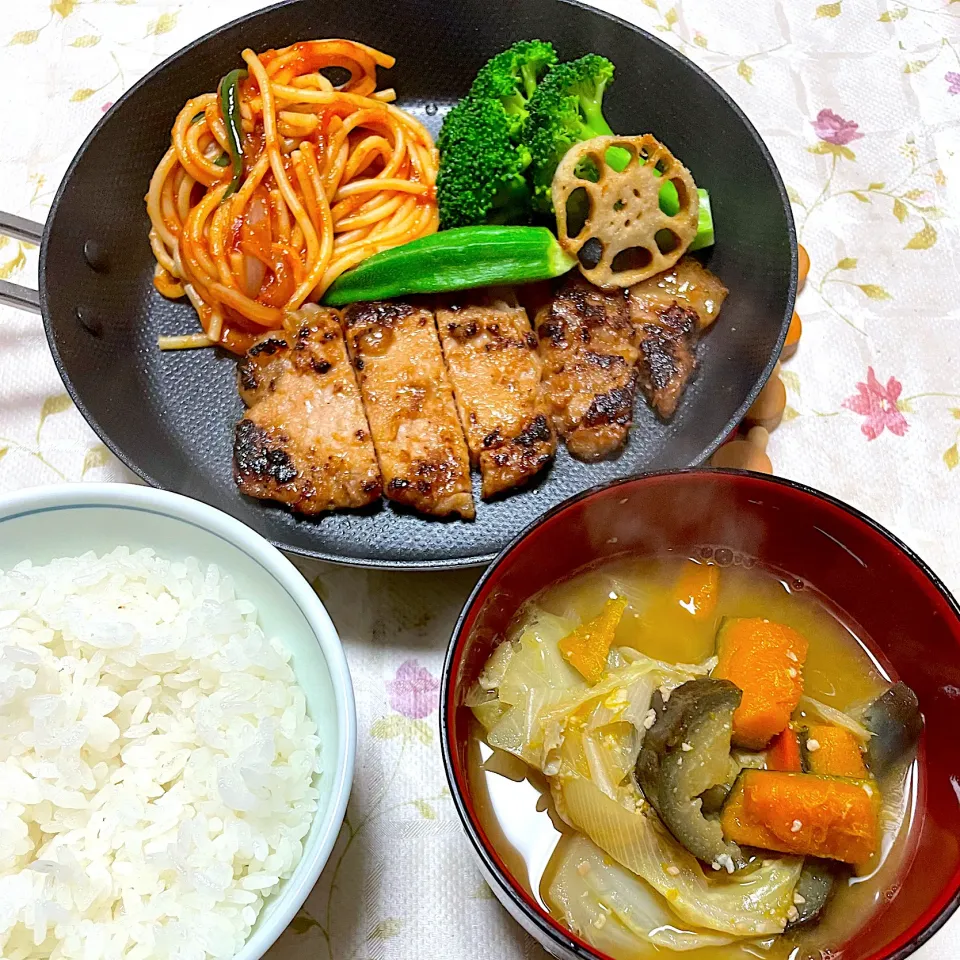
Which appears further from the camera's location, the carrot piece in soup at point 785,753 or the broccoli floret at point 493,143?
the broccoli floret at point 493,143

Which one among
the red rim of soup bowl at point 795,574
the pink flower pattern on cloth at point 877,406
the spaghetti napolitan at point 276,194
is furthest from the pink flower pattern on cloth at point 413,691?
the pink flower pattern on cloth at point 877,406

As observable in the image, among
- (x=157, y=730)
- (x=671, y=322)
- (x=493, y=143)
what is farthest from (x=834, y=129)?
(x=157, y=730)

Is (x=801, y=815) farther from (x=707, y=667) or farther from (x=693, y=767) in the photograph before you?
(x=707, y=667)

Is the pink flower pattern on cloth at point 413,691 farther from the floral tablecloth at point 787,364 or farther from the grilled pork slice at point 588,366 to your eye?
the grilled pork slice at point 588,366

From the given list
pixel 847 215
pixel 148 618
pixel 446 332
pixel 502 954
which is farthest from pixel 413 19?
pixel 502 954

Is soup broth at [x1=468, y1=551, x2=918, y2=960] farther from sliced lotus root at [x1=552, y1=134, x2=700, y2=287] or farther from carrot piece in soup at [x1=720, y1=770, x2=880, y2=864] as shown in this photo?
sliced lotus root at [x1=552, y1=134, x2=700, y2=287]

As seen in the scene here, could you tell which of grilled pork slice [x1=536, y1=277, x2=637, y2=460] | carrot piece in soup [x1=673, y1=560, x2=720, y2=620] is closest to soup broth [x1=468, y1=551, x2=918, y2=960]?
carrot piece in soup [x1=673, y1=560, x2=720, y2=620]
